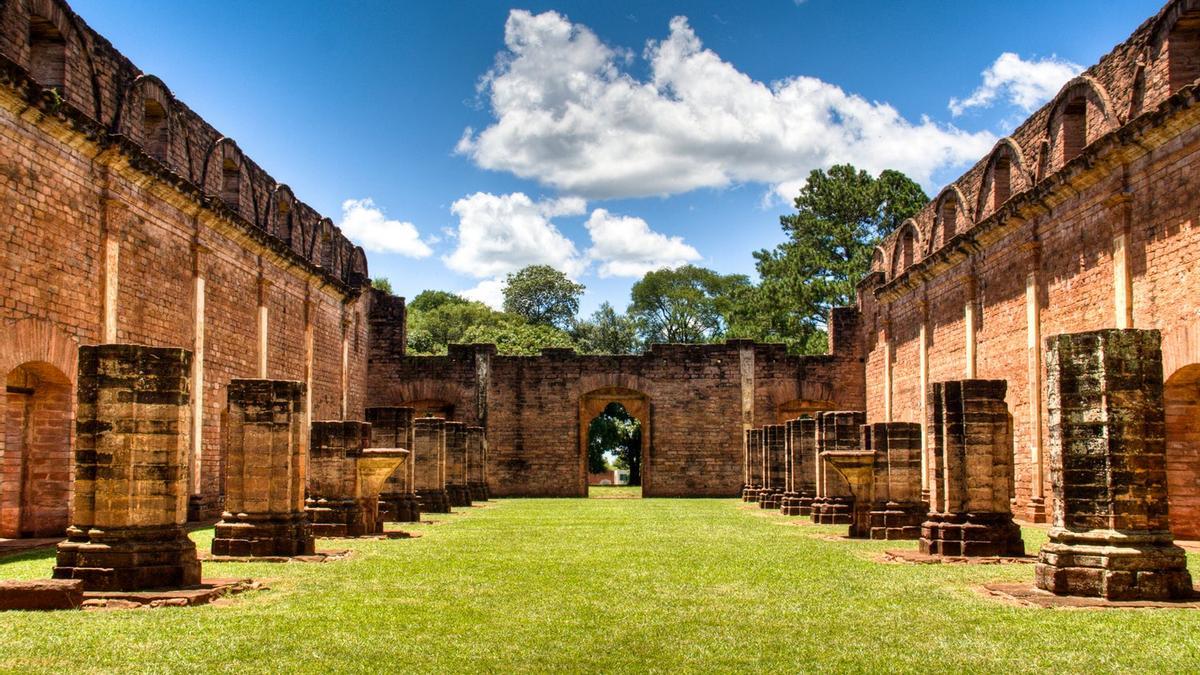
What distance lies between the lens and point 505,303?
216 feet

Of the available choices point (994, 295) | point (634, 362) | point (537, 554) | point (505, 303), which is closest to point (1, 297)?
point (537, 554)

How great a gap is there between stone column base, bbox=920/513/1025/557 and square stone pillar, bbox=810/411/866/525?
230 inches

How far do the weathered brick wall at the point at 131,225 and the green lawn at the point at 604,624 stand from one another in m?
4.56

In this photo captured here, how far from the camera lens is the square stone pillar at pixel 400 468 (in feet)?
59.3

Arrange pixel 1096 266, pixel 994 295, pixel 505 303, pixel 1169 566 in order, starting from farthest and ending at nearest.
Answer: pixel 505 303, pixel 994 295, pixel 1096 266, pixel 1169 566

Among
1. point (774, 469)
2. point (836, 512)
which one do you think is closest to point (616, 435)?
point (774, 469)

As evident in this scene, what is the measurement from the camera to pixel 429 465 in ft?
69.8

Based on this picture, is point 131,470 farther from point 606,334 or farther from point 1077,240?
point 606,334

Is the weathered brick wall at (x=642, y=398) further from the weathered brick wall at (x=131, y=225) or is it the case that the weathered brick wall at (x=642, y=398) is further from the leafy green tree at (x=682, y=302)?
the leafy green tree at (x=682, y=302)

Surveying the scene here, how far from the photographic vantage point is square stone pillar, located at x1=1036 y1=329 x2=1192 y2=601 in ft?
27.5

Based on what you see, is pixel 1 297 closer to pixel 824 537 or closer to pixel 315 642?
pixel 315 642

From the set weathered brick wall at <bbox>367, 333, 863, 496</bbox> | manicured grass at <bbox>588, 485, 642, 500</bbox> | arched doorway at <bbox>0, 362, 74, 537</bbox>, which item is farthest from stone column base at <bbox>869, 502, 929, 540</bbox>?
weathered brick wall at <bbox>367, 333, 863, 496</bbox>

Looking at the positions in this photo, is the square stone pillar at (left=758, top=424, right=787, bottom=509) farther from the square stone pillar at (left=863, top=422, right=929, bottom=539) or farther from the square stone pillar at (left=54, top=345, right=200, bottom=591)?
the square stone pillar at (left=54, top=345, right=200, bottom=591)

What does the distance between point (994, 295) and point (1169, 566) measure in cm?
1298
